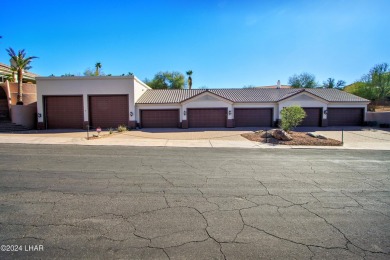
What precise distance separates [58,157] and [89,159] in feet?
5.31

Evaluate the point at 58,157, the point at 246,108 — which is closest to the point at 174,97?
the point at 246,108

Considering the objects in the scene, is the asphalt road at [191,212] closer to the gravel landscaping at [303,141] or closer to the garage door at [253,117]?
the gravel landscaping at [303,141]

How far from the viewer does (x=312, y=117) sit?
1030 inches

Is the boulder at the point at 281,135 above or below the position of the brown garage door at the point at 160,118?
below

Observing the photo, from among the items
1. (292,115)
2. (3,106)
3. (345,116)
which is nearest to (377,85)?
(345,116)

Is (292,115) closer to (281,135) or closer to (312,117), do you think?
(281,135)

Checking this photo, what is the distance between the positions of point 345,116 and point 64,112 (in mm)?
34089

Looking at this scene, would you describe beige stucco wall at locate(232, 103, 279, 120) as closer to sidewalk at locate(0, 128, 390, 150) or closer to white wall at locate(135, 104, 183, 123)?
white wall at locate(135, 104, 183, 123)

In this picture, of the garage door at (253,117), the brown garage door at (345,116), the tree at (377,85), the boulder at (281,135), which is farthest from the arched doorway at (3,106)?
the tree at (377,85)

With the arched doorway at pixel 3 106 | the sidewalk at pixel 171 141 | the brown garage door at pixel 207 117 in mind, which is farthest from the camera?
the brown garage door at pixel 207 117

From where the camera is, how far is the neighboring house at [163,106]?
77.4ft

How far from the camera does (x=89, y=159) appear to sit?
948cm

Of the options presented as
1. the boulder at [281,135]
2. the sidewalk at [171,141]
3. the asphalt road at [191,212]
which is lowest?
the asphalt road at [191,212]

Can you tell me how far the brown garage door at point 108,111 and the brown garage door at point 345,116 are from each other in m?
25.3
